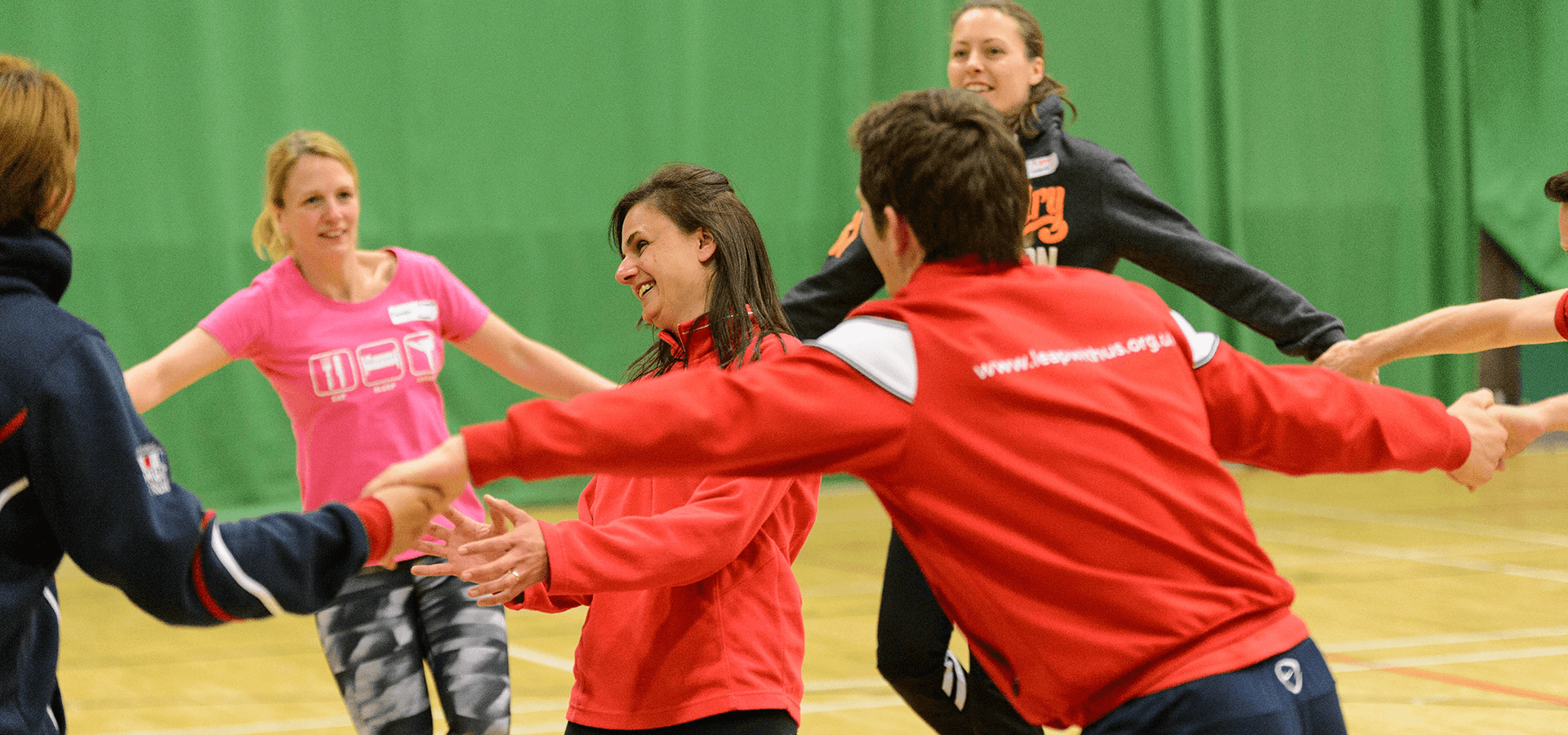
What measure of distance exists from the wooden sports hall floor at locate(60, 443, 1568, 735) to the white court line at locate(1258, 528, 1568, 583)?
0.02 meters

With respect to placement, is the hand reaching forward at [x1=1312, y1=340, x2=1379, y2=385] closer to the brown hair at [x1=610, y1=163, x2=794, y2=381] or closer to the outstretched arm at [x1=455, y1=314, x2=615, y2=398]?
the brown hair at [x1=610, y1=163, x2=794, y2=381]

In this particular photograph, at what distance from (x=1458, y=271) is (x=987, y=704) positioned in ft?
26.0

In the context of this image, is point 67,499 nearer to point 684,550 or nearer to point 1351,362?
point 684,550

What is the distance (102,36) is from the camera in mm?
7871

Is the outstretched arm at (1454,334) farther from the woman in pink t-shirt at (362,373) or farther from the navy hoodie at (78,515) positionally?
the navy hoodie at (78,515)

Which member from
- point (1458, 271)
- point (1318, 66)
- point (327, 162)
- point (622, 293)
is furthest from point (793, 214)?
point (327, 162)

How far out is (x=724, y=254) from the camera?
257 centimetres

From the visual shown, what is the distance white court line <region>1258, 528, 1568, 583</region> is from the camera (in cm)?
629

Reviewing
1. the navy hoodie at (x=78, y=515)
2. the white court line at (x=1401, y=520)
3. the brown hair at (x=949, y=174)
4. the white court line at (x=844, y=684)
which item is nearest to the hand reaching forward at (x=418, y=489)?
the navy hoodie at (x=78, y=515)

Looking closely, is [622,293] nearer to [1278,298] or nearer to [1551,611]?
[1551,611]

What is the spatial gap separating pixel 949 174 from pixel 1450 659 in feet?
12.6

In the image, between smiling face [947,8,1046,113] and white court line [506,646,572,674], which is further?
white court line [506,646,572,674]

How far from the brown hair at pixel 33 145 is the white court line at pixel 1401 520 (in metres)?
6.76

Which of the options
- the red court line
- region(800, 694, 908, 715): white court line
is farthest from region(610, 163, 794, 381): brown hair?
the red court line
